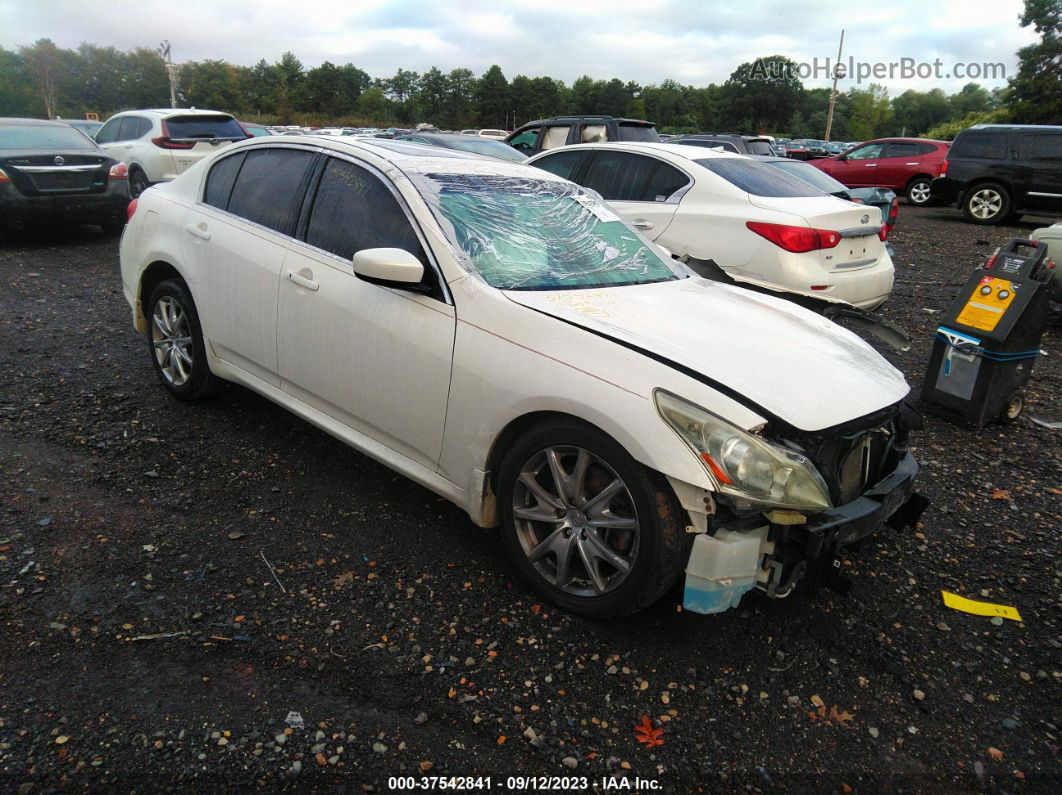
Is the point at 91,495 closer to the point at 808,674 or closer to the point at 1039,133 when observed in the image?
the point at 808,674

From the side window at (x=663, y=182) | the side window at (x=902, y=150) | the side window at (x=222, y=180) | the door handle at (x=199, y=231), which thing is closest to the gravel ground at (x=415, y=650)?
the door handle at (x=199, y=231)

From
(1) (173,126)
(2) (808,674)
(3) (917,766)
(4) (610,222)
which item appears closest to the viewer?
(3) (917,766)

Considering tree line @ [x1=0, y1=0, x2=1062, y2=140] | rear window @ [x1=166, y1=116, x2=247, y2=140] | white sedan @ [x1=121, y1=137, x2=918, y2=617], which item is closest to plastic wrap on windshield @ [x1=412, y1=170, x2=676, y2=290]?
white sedan @ [x1=121, y1=137, x2=918, y2=617]

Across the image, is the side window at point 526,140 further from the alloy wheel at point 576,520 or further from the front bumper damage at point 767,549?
the front bumper damage at point 767,549

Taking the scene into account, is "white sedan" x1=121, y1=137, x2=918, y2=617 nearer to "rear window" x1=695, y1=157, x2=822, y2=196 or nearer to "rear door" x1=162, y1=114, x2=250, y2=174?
"rear window" x1=695, y1=157, x2=822, y2=196

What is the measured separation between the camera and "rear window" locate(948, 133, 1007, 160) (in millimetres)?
14094

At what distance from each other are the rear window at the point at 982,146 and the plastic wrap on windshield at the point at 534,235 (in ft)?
45.1

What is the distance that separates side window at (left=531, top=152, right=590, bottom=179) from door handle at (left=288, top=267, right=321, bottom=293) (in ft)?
14.1

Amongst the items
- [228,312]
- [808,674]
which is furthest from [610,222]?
[808,674]

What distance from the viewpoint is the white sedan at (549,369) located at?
8.08 feet

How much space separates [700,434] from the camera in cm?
241

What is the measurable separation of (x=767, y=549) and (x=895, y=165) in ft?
62.5

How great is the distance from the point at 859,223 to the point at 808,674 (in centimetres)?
472

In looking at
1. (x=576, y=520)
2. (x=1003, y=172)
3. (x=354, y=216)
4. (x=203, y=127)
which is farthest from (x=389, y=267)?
(x=1003, y=172)
